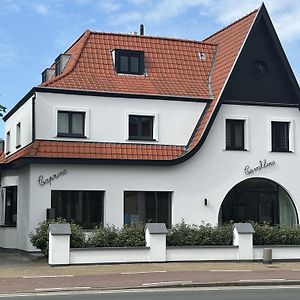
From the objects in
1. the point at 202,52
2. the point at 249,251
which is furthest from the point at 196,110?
the point at 249,251

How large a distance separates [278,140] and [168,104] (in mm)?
5571

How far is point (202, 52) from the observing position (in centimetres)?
3128

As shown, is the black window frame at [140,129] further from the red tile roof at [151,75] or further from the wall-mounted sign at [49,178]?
the wall-mounted sign at [49,178]

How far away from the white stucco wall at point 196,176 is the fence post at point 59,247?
3674 millimetres

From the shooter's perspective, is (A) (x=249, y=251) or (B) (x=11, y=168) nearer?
(A) (x=249, y=251)

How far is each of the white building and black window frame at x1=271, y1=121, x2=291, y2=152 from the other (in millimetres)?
50

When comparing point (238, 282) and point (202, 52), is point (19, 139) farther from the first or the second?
point (238, 282)

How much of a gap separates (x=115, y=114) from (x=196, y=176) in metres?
4.53

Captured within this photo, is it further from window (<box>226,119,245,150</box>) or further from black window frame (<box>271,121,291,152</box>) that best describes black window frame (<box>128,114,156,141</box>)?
black window frame (<box>271,121,291,152</box>)

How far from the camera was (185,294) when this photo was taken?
15188mm

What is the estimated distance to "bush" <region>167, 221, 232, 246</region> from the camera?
2377 cm

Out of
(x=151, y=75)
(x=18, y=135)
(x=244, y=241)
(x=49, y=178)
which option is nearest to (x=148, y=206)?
(x=49, y=178)

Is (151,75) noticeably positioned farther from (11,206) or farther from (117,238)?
(117,238)

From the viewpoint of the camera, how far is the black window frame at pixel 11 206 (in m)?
28.5
